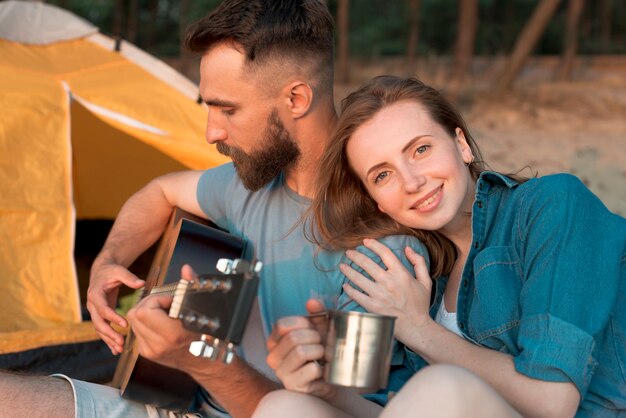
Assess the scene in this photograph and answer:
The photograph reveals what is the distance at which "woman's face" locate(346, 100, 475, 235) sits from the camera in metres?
1.56

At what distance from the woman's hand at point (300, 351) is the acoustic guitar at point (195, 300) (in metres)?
0.13

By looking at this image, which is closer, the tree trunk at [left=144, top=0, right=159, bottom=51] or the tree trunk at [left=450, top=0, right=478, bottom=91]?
the tree trunk at [left=450, top=0, right=478, bottom=91]

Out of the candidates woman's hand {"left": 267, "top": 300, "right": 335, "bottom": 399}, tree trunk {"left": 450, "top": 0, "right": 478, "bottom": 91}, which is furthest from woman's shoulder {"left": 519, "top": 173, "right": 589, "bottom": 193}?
tree trunk {"left": 450, "top": 0, "right": 478, "bottom": 91}

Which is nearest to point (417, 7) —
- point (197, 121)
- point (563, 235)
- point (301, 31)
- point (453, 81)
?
point (453, 81)

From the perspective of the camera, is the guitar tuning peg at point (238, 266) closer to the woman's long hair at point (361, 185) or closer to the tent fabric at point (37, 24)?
the woman's long hair at point (361, 185)

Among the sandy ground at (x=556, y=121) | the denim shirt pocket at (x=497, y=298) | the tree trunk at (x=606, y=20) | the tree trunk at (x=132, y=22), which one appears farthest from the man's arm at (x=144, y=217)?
the tree trunk at (x=606, y=20)

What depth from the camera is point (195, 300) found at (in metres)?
1.22

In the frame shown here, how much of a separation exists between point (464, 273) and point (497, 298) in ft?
0.33

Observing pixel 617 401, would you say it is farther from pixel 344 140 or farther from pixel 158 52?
pixel 158 52

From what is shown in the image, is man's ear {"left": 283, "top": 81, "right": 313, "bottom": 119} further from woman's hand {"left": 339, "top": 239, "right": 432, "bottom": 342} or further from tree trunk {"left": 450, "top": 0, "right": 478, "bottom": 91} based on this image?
tree trunk {"left": 450, "top": 0, "right": 478, "bottom": 91}

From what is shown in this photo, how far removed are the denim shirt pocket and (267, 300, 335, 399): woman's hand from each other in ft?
1.07

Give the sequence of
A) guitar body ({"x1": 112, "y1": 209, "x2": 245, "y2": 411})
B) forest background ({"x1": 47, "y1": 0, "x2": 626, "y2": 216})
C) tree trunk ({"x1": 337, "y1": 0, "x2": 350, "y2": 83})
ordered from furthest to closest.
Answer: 1. tree trunk ({"x1": 337, "y1": 0, "x2": 350, "y2": 83})
2. forest background ({"x1": 47, "y1": 0, "x2": 626, "y2": 216})
3. guitar body ({"x1": 112, "y1": 209, "x2": 245, "y2": 411})

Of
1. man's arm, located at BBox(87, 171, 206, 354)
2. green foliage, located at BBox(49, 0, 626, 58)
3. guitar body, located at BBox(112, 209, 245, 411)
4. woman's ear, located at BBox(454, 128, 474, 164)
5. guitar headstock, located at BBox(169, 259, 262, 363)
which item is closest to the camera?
guitar headstock, located at BBox(169, 259, 262, 363)

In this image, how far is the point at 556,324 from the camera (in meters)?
1.33
